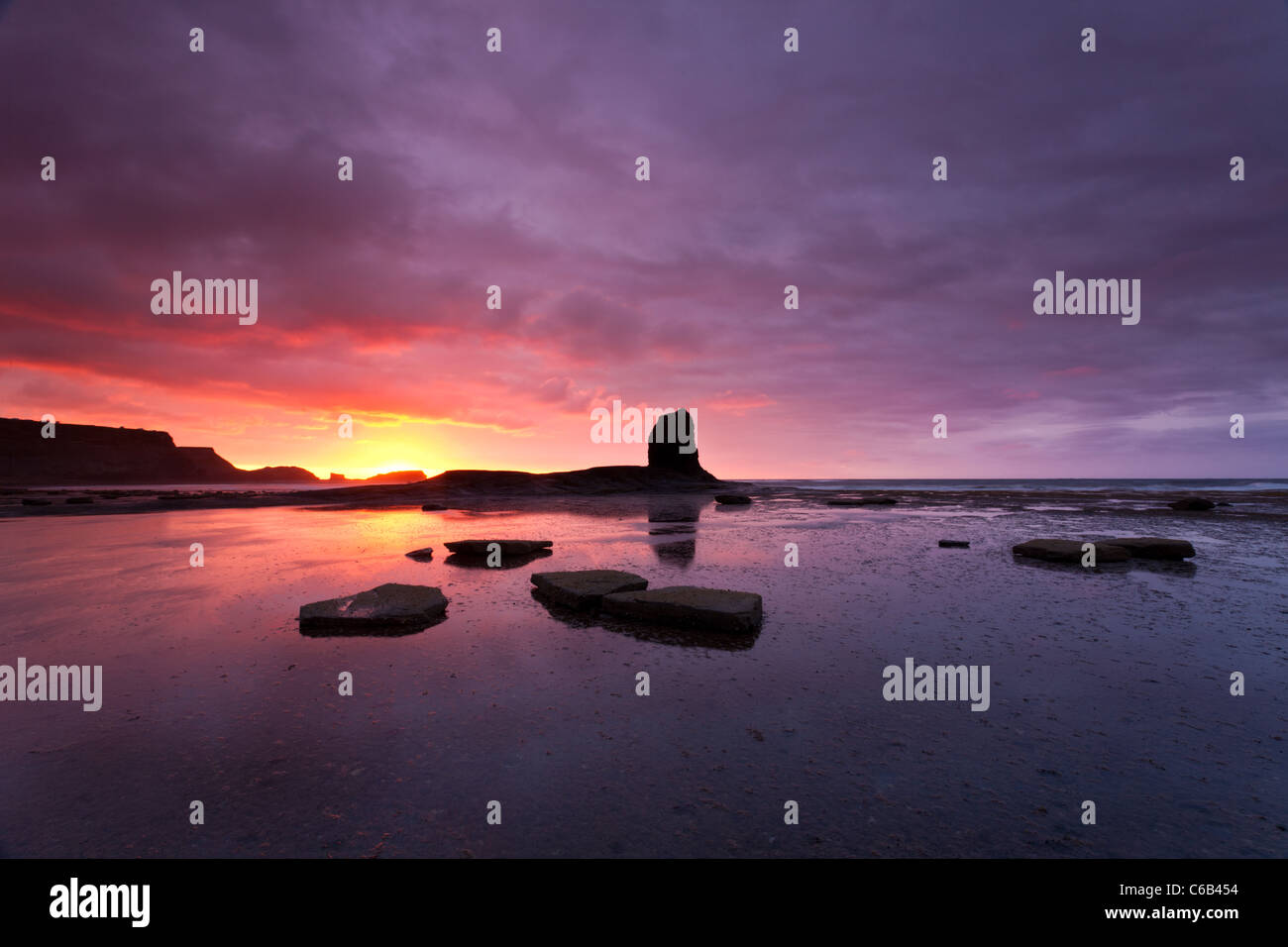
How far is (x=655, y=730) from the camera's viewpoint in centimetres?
317

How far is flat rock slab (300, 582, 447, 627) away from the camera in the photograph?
17.5 feet

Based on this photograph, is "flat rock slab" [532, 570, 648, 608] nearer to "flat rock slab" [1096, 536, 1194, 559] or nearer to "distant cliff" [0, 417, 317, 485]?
"flat rock slab" [1096, 536, 1194, 559]

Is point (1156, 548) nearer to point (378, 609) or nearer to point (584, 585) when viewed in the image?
point (584, 585)

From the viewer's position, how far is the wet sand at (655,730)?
223 cm

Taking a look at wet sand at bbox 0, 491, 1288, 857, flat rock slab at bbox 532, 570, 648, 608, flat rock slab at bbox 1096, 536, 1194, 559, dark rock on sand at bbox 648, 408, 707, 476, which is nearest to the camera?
wet sand at bbox 0, 491, 1288, 857

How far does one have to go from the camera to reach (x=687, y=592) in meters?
5.90

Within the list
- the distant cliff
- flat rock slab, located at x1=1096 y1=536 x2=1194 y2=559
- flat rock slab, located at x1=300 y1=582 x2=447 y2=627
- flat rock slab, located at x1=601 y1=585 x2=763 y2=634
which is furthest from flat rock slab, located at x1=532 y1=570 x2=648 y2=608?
the distant cliff

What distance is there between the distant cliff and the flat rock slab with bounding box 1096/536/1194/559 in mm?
122621

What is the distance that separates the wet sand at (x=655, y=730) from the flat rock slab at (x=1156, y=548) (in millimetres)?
2653

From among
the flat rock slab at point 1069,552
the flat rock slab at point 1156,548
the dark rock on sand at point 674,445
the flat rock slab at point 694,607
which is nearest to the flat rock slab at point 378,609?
the flat rock slab at point 694,607

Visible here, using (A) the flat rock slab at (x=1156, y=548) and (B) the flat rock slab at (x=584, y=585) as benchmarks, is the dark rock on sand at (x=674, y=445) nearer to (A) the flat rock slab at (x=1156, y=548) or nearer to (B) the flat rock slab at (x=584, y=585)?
(A) the flat rock slab at (x=1156, y=548)

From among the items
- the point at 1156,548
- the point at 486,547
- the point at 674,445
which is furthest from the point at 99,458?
the point at 1156,548

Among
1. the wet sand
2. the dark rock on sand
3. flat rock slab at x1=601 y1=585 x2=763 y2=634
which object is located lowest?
the wet sand
